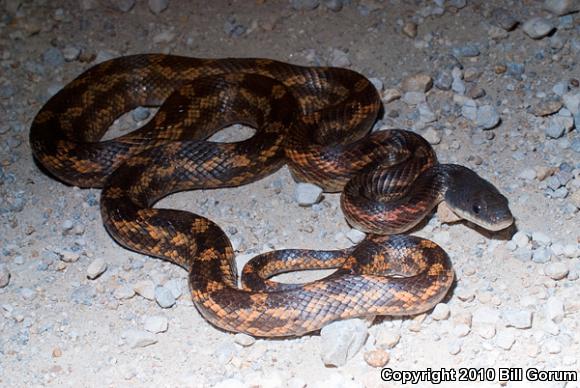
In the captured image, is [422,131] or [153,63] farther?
[153,63]

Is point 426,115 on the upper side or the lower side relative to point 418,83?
lower

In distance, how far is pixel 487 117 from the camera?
9.80 metres

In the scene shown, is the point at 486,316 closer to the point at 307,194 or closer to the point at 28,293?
the point at 307,194

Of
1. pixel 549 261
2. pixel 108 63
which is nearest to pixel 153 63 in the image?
pixel 108 63

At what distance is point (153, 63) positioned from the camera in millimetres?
11031

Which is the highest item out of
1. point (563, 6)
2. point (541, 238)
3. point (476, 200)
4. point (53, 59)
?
point (563, 6)

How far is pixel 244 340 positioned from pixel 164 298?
1.01 m

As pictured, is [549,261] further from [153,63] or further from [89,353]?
[153,63]

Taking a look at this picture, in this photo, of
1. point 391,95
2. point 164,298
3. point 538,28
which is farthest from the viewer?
point 538,28

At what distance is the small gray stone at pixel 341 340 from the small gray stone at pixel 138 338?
1.63 m

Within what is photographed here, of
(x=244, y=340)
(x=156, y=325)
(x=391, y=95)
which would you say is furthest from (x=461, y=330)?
(x=391, y=95)

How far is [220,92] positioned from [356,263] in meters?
3.55

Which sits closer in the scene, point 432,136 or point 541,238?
point 541,238

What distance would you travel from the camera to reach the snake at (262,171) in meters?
7.68
